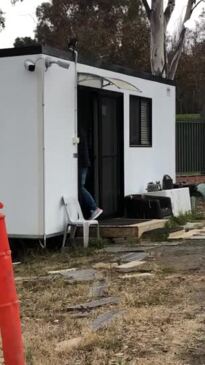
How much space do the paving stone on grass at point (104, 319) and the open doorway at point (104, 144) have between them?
16.5 ft

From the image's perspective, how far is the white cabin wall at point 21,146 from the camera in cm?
941

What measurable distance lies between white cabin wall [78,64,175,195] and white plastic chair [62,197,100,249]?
6.60 ft

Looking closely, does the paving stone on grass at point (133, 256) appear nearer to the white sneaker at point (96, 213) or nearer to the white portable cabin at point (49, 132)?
the white portable cabin at point (49, 132)

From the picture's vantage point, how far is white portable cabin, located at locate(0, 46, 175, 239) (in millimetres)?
9414

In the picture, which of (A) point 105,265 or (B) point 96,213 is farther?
(B) point 96,213

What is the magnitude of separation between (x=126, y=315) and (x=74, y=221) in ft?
13.8

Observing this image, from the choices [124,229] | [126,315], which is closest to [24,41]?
[124,229]

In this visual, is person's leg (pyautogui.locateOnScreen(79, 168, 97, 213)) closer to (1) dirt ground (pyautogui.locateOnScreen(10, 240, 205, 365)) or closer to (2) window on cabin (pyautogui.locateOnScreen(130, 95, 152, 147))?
(1) dirt ground (pyautogui.locateOnScreen(10, 240, 205, 365))

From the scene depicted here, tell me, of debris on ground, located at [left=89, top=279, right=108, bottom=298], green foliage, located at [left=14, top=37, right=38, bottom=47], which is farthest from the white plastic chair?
green foliage, located at [left=14, top=37, right=38, bottom=47]

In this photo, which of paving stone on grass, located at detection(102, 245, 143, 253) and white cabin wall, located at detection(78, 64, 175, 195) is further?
white cabin wall, located at detection(78, 64, 175, 195)

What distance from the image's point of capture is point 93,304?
6.30 metres

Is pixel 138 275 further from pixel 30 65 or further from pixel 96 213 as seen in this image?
pixel 30 65

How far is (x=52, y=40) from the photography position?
3650 cm

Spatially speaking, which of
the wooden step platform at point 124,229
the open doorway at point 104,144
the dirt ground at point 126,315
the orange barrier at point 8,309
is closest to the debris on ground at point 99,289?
the dirt ground at point 126,315
